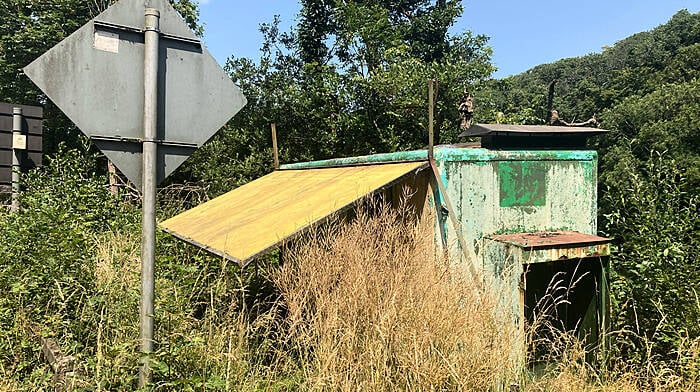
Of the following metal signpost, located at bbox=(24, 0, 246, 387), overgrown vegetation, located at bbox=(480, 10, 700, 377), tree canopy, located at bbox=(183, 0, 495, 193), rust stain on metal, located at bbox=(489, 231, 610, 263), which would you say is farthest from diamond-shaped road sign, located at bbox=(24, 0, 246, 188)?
tree canopy, located at bbox=(183, 0, 495, 193)

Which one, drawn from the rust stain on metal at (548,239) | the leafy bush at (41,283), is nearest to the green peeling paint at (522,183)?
the rust stain on metal at (548,239)

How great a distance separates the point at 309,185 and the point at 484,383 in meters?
3.56

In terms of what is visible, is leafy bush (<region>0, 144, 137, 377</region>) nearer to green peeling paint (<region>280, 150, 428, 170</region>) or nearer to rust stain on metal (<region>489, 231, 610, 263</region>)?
green peeling paint (<region>280, 150, 428, 170</region>)

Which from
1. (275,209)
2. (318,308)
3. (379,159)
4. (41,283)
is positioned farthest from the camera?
(379,159)

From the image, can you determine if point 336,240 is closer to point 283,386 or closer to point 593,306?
point 283,386

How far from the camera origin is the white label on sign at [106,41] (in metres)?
2.62

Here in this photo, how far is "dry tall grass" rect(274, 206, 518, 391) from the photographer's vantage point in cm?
Answer: 313

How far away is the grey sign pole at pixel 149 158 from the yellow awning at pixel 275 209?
35.3 inches

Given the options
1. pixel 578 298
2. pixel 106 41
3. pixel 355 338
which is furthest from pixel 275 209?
pixel 578 298

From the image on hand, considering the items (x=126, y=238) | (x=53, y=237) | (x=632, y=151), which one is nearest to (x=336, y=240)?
(x=53, y=237)

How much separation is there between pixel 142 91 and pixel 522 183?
3.71m

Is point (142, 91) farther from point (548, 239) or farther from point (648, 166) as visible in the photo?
point (648, 166)

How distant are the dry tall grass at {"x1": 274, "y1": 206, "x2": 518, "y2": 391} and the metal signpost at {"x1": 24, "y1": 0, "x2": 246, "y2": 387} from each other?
1214 millimetres

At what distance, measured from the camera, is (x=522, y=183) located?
488 cm
